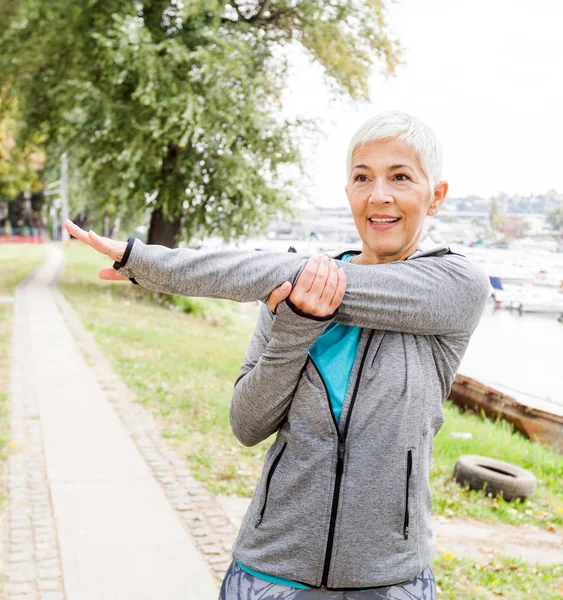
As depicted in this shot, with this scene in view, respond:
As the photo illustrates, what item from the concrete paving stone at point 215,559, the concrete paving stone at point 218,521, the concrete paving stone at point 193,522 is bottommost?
the concrete paving stone at point 193,522

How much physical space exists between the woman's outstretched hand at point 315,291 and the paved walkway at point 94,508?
279 cm

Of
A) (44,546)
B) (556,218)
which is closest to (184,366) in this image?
(44,546)

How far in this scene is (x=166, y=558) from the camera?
4.19m

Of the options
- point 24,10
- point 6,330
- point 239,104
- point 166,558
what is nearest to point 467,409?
point 166,558

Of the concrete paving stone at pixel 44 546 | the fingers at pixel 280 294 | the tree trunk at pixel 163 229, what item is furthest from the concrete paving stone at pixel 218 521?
the tree trunk at pixel 163 229

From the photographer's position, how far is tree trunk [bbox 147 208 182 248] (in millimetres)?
17984

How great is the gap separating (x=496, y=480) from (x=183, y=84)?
1192 centimetres

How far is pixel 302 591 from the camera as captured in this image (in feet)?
5.43

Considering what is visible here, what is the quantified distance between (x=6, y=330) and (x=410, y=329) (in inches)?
450

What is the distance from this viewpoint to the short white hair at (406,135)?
5.65 feet

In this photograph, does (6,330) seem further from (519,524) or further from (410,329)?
(410,329)

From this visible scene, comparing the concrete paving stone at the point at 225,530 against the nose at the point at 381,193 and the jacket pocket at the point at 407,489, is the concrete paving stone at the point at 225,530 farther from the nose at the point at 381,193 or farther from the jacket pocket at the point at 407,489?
the nose at the point at 381,193

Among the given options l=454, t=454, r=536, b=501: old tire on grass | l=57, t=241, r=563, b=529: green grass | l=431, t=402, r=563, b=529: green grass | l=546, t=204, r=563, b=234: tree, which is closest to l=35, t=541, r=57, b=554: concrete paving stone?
l=57, t=241, r=563, b=529: green grass

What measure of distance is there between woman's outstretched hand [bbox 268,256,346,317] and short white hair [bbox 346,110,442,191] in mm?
397
